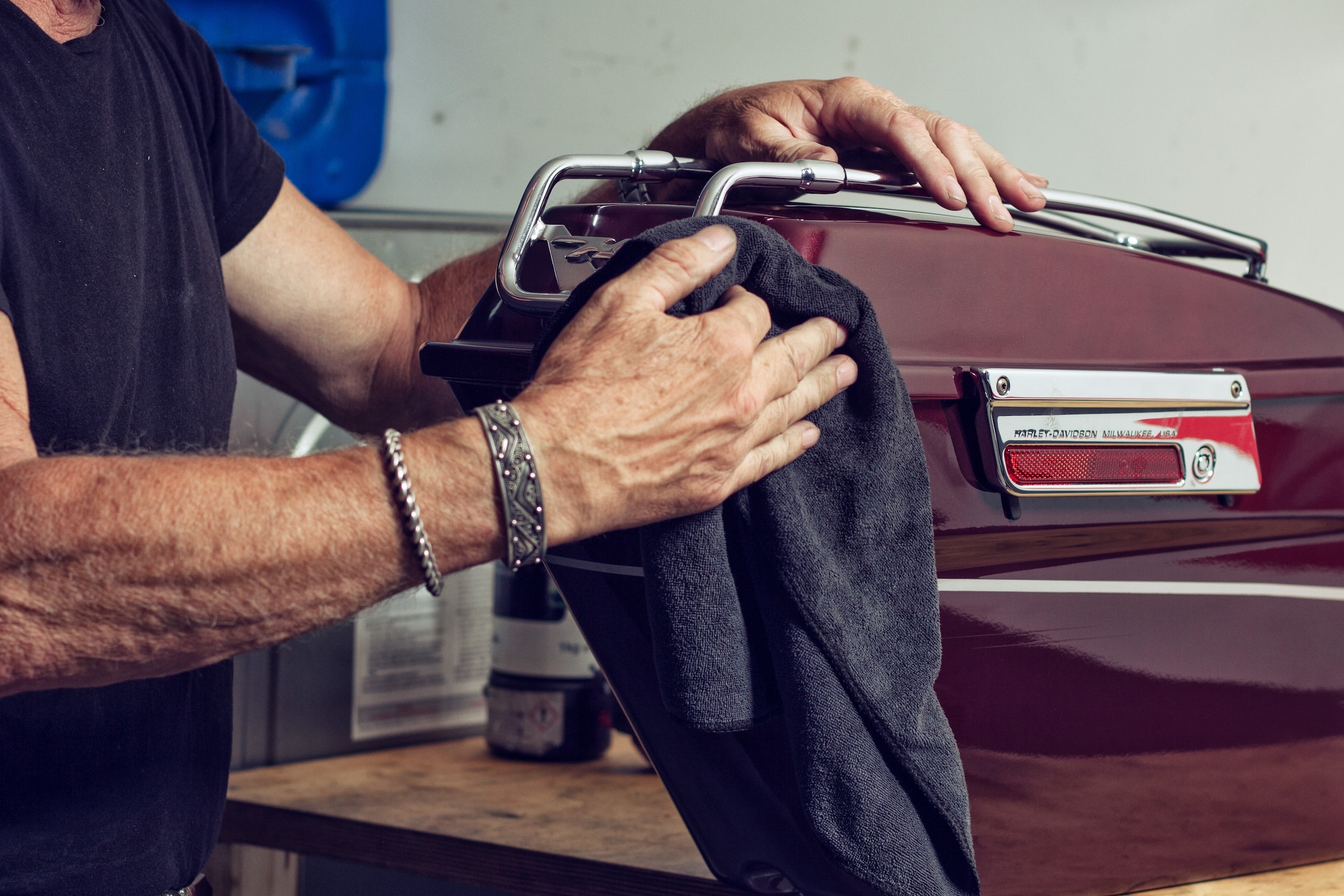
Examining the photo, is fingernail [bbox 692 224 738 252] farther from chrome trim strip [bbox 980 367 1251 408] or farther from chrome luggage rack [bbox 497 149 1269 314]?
chrome trim strip [bbox 980 367 1251 408]

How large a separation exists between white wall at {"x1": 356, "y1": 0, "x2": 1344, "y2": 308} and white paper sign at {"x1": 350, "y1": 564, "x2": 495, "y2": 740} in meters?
→ 0.54

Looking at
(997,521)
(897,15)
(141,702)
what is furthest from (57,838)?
(897,15)

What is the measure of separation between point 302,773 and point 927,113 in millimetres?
861

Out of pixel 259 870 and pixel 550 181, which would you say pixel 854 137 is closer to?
pixel 550 181

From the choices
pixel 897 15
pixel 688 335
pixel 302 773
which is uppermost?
pixel 897 15

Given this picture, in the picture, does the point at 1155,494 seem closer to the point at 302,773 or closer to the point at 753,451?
the point at 753,451

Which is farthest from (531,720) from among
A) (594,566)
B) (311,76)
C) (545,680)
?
(311,76)

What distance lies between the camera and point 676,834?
982mm

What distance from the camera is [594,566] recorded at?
0.73 metres

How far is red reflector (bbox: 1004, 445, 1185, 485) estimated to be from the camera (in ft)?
2.40

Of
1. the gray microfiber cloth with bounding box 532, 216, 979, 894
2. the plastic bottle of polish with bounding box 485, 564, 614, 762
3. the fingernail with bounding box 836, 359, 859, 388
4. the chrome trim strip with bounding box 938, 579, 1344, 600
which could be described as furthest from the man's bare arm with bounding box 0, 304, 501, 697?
the plastic bottle of polish with bounding box 485, 564, 614, 762

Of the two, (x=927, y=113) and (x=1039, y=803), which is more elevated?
(x=927, y=113)

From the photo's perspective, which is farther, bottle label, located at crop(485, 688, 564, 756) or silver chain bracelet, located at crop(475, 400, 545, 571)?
bottle label, located at crop(485, 688, 564, 756)

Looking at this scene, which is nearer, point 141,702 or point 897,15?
point 141,702
